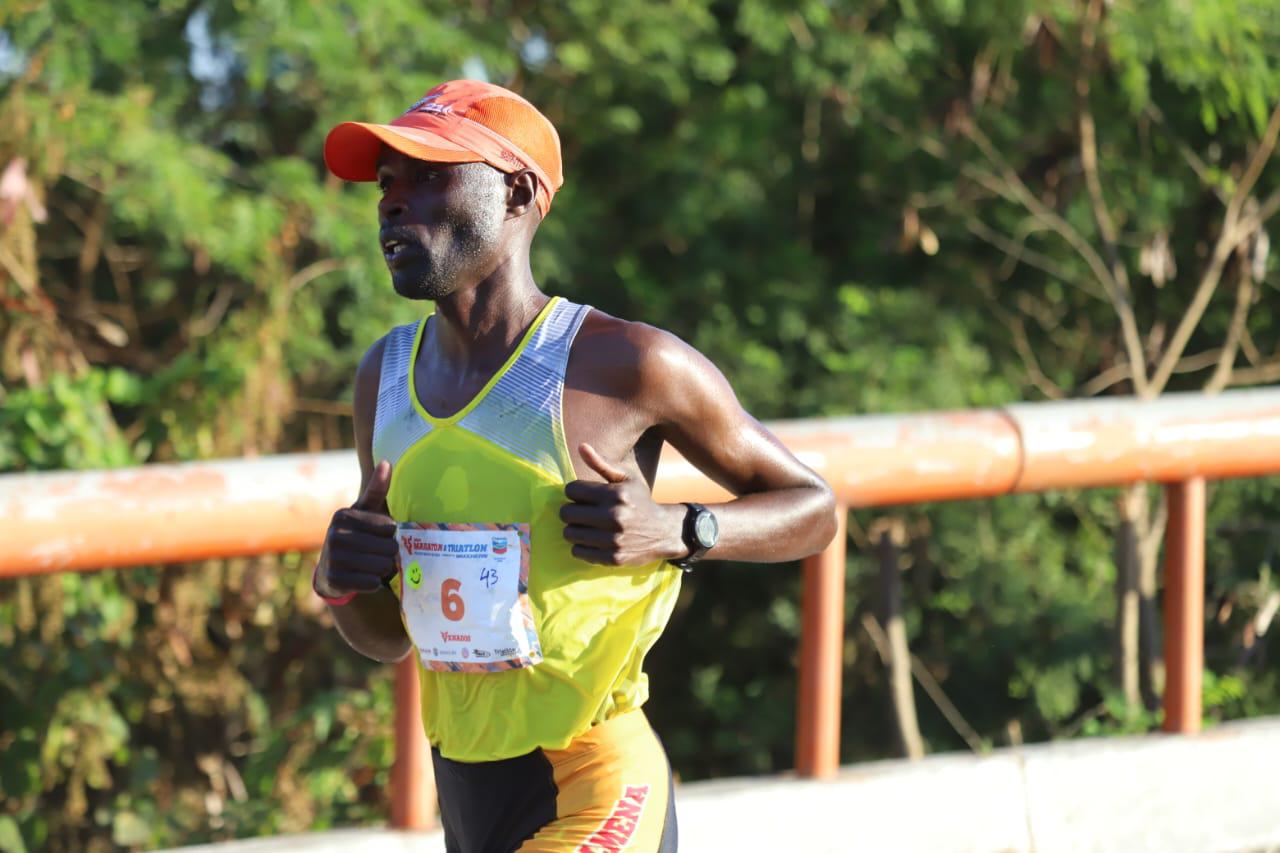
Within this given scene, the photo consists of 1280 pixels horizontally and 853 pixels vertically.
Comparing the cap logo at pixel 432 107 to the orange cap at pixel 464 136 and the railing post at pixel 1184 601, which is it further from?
the railing post at pixel 1184 601

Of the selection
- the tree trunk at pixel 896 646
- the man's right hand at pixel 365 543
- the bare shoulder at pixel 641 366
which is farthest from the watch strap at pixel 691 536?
the tree trunk at pixel 896 646

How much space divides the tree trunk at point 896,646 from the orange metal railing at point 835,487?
2.18 meters

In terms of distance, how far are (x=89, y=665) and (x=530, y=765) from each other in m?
2.70

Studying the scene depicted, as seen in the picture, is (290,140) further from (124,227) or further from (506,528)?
(506,528)

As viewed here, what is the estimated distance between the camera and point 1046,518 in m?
7.37

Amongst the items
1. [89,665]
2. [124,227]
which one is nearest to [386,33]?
[124,227]

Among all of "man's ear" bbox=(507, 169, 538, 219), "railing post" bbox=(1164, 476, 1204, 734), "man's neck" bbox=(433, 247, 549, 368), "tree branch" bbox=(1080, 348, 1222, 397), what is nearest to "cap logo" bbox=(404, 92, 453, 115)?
"man's ear" bbox=(507, 169, 538, 219)

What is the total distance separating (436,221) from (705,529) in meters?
0.55

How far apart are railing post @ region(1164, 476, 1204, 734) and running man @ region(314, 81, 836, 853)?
1.84 metres

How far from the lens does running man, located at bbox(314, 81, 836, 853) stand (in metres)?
2.34

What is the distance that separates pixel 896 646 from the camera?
20.6ft

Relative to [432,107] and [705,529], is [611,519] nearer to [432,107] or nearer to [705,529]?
[705,529]

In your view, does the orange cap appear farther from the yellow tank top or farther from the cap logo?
the yellow tank top

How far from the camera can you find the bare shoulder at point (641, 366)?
7.74 ft
